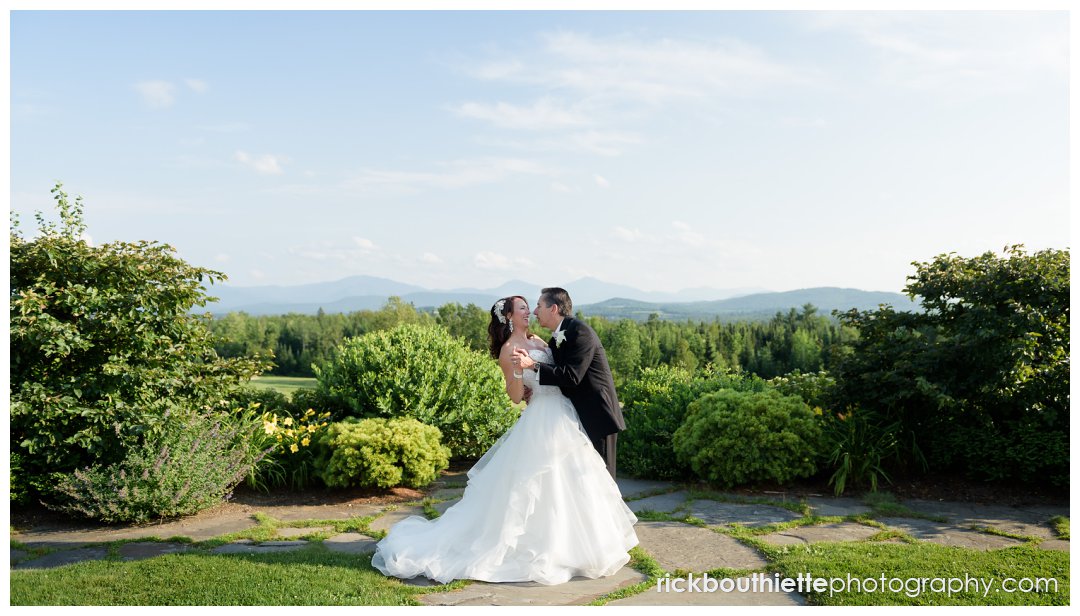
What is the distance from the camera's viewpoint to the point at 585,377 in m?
5.57

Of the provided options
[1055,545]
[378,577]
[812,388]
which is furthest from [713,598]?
[812,388]

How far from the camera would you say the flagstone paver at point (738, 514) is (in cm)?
650

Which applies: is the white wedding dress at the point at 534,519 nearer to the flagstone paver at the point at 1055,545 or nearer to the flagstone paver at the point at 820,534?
the flagstone paver at the point at 820,534

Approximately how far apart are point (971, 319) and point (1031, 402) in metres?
0.95

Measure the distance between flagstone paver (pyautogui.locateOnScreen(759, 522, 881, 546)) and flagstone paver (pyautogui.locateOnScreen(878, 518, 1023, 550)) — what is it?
29 centimetres

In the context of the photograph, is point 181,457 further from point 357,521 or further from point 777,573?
point 777,573

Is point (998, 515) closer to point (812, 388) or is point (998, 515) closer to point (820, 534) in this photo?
point (820, 534)

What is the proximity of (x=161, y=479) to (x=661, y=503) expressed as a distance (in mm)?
4375

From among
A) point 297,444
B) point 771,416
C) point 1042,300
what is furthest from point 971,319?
point 297,444

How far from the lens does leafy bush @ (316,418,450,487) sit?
7320mm

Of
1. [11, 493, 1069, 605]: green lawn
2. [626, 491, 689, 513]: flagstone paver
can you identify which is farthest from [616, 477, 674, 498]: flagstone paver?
[11, 493, 1069, 605]: green lawn

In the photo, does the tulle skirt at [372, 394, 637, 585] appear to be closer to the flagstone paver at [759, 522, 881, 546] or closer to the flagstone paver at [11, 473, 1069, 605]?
the flagstone paver at [11, 473, 1069, 605]

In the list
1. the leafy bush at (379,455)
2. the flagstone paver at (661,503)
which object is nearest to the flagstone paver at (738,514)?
the flagstone paver at (661,503)

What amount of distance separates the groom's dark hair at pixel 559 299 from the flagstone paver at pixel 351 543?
2.27m
